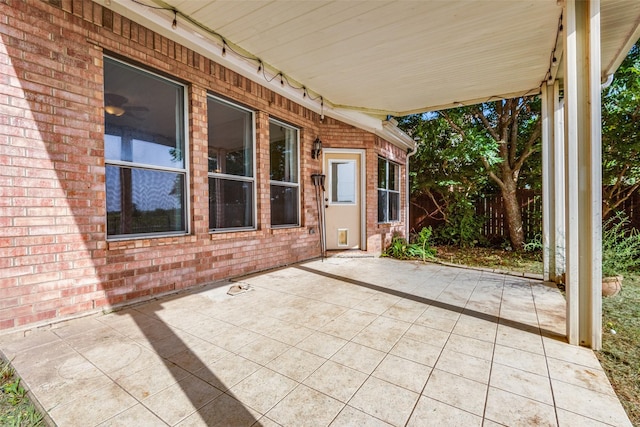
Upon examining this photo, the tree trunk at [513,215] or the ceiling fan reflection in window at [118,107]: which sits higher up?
the ceiling fan reflection in window at [118,107]

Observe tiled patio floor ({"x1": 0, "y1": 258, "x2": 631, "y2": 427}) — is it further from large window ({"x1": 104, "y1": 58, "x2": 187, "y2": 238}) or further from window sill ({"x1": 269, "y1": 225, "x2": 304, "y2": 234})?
window sill ({"x1": 269, "y1": 225, "x2": 304, "y2": 234})

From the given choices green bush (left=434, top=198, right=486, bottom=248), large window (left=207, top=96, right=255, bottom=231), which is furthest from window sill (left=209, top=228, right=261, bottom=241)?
green bush (left=434, top=198, right=486, bottom=248)

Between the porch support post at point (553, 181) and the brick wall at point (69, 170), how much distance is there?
14.5ft

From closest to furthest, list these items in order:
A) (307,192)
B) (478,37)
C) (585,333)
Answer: (585,333)
(478,37)
(307,192)

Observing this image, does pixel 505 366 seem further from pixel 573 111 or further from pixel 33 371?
pixel 33 371

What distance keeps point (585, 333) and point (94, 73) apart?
459 cm

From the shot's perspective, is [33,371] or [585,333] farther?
[585,333]

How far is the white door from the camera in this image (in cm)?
577

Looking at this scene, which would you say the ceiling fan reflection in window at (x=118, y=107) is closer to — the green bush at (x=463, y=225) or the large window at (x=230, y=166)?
the large window at (x=230, y=166)

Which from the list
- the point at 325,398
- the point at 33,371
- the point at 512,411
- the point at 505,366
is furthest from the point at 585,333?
the point at 33,371

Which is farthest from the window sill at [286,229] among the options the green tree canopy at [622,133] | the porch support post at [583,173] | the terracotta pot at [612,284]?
the green tree canopy at [622,133]

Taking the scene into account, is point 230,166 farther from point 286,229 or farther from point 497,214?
point 497,214

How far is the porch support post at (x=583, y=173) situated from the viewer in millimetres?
2068

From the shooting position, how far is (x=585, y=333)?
2150 millimetres
